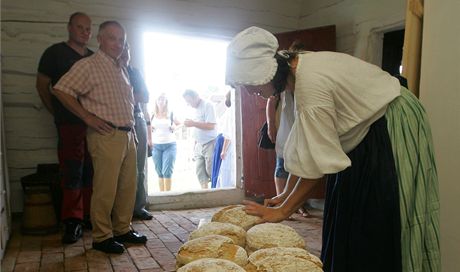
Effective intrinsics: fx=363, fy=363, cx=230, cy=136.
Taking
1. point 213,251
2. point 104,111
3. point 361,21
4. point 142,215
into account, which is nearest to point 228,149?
point 142,215

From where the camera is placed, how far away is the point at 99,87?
2203 millimetres

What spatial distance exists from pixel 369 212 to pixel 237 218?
420mm

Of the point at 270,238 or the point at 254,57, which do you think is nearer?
the point at 270,238

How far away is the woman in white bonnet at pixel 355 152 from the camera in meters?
1.05

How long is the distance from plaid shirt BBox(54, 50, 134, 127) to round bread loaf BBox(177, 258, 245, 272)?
1638 millimetres

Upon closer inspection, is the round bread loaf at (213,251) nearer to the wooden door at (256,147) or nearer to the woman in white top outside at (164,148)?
the wooden door at (256,147)

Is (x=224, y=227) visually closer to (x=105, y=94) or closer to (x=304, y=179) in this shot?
(x=304, y=179)

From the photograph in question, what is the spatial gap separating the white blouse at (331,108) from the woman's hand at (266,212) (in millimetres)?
132

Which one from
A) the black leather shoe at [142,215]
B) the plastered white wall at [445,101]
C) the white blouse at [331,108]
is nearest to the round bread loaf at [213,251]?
the white blouse at [331,108]

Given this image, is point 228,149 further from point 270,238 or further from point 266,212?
point 270,238

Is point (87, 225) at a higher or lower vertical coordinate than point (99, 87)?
Result: lower

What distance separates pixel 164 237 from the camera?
8.94 feet

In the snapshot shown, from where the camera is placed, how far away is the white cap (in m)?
1.06

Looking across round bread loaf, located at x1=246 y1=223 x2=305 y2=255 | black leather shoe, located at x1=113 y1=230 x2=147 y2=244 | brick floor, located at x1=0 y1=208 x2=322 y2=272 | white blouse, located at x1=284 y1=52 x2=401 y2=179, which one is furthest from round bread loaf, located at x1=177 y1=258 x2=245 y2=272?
black leather shoe, located at x1=113 y1=230 x2=147 y2=244
